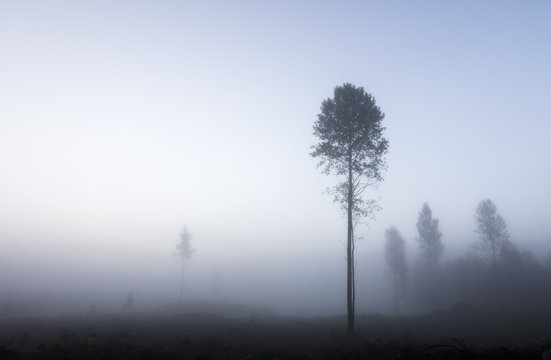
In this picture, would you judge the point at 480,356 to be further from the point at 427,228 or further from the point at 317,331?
the point at 427,228

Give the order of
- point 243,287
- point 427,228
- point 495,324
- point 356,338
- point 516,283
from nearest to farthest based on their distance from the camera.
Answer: point 356,338
point 495,324
point 516,283
point 427,228
point 243,287

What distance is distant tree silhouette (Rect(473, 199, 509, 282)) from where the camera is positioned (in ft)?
138

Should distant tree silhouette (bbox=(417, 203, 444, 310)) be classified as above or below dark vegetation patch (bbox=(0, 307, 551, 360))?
above

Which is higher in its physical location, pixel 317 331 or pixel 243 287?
pixel 317 331

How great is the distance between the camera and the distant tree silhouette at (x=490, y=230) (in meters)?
42.2

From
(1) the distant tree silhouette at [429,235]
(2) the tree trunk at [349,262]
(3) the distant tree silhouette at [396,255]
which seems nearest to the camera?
(2) the tree trunk at [349,262]

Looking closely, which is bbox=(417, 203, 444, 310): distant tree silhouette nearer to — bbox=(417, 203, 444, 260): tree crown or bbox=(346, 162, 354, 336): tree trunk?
bbox=(417, 203, 444, 260): tree crown

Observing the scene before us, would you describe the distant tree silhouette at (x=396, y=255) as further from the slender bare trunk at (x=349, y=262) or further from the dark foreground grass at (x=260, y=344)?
the slender bare trunk at (x=349, y=262)

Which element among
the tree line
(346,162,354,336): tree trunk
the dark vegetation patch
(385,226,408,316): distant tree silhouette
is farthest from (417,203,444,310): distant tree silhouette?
(346,162,354,336): tree trunk

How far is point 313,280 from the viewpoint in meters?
166

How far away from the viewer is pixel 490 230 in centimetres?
4247

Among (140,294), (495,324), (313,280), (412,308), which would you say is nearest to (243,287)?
(313,280)

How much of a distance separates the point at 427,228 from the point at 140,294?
92.9 meters

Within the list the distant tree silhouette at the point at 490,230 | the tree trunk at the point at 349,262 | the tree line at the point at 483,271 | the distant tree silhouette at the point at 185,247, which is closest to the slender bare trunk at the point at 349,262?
the tree trunk at the point at 349,262
